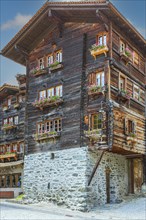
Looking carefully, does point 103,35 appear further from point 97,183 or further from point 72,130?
point 97,183

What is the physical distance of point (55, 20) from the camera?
27.4m

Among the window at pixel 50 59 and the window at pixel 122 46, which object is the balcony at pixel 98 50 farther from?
the window at pixel 50 59

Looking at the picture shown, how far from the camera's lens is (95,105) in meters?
23.7

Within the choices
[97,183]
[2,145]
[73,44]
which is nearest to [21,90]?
[2,145]

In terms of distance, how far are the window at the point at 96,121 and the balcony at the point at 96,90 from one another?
1.55 m

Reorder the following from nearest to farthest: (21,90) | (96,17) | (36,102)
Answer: (96,17) < (36,102) < (21,90)

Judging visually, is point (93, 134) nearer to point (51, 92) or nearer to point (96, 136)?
point (96, 136)

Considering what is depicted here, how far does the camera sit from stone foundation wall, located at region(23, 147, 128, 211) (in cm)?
2292

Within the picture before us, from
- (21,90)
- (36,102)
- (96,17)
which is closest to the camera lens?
(96,17)

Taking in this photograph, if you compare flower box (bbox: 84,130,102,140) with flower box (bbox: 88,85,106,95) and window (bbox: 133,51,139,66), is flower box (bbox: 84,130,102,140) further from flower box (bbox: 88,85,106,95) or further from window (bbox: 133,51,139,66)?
window (bbox: 133,51,139,66)

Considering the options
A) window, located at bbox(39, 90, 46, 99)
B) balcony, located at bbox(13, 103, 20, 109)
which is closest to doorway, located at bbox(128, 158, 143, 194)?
window, located at bbox(39, 90, 46, 99)

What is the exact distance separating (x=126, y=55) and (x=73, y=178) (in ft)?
32.8

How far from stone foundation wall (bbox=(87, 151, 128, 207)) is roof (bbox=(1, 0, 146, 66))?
9.77m

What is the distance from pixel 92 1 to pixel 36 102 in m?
8.95
